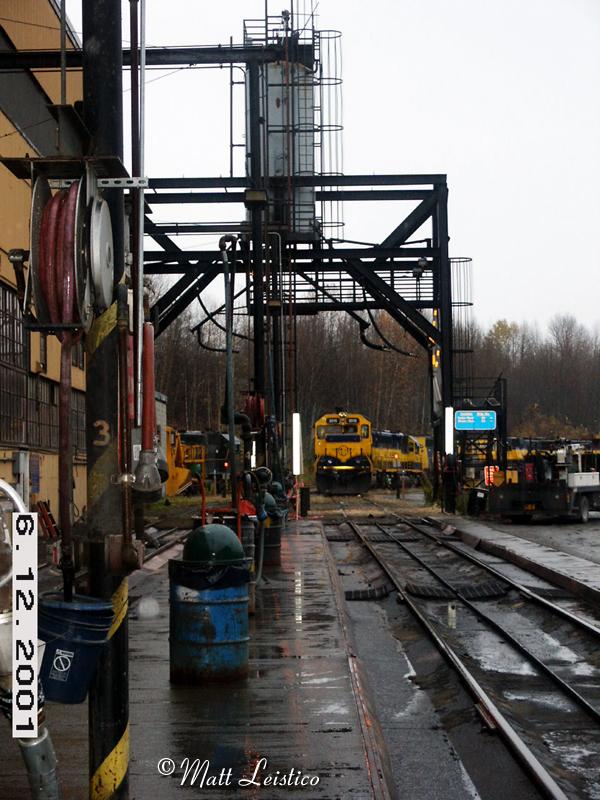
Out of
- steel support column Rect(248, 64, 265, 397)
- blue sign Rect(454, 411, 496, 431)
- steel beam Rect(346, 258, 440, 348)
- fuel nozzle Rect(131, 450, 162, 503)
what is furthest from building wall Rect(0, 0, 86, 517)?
fuel nozzle Rect(131, 450, 162, 503)

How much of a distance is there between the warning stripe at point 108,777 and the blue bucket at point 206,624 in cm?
371

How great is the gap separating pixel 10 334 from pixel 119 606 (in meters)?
18.3

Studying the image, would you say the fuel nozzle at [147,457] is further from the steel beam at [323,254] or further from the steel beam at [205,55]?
the steel beam at [323,254]

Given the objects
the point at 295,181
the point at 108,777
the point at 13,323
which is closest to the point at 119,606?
the point at 108,777

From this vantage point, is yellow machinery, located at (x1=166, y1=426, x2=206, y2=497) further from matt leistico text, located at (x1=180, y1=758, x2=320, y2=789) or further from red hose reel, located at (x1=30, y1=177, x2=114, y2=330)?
red hose reel, located at (x1=30, y1=177, x2=114, y2=330)

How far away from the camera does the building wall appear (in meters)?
22.2

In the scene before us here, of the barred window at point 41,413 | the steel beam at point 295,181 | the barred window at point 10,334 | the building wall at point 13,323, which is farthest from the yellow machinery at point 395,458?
the barred window at point 10,334

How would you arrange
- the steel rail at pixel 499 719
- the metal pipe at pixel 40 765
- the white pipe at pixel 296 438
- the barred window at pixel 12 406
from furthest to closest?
the white pipe at pixel 296 438, the barred window at pixel 12 406, the steel rail at pixel 499 719, the metal pipe at pixel 40 765

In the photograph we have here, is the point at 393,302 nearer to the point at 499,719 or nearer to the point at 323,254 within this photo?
the point at 323,254

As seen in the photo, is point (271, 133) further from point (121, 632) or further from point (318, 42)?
point (121, 632)

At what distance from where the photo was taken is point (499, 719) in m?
9.23

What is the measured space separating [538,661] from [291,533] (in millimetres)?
15744

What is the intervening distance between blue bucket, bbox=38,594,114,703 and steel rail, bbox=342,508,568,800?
336cm

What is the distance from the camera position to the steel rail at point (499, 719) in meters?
7.46
